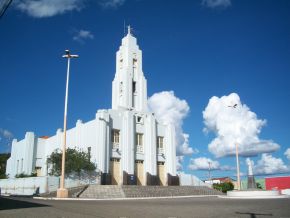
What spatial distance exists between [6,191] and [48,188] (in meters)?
10.5

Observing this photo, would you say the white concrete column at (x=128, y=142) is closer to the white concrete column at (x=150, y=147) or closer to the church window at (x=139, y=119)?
the church window at (x=139, y=119)

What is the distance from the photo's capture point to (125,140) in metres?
38.8

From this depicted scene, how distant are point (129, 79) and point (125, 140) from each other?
962 centimetres

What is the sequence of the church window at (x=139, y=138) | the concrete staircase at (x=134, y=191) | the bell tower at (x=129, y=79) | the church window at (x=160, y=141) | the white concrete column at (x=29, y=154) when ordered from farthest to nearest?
the white concrete column at (x=29, y=154) < the bell tower at (x=129, y=79) < the church window at (x=160, y=141) < the church window at (x=139, y=138) < the concrete staircase at (x=134, y=191)

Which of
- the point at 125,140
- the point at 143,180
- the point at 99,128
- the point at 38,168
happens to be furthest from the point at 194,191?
the point at 38,168

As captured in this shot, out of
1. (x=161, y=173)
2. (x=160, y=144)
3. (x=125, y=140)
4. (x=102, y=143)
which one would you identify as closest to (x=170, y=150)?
(x=160, y=144)

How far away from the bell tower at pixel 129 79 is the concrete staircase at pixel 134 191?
42.6ft

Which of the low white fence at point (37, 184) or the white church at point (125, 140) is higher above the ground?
the white church at point (125, 140)

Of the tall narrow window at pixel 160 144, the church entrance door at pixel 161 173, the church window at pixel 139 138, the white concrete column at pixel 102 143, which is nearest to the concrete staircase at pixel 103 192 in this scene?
the white concrete column at pixel 102 143

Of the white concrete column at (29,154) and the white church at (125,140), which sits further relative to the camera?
the white concrete column at (29,154)

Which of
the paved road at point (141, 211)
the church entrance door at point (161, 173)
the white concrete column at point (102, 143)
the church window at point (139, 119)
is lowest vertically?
the paved road at point (141, 211)

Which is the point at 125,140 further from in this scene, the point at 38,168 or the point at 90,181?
the point at 38,168

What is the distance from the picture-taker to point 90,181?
34.9 m

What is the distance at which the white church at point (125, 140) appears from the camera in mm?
37344
